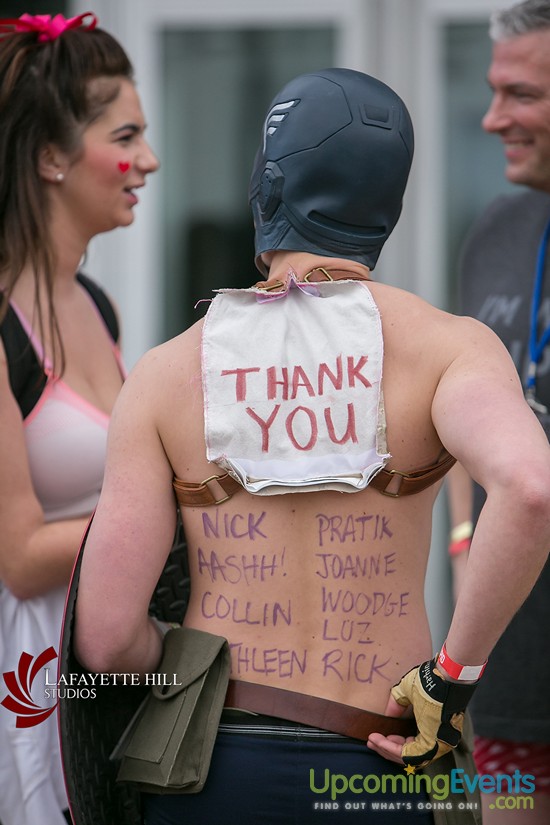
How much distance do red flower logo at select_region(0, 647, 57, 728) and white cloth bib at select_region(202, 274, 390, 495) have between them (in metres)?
0.95

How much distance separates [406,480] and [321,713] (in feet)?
1.42

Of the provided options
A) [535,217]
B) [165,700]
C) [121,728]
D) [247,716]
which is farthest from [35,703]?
[535,217]

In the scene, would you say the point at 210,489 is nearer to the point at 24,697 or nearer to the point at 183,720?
the point at 183,720

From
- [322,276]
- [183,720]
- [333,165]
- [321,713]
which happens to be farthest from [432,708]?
[333,165]

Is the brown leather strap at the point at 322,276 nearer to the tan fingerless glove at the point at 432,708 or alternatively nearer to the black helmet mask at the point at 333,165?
the black helmet mask at the point at 333,165

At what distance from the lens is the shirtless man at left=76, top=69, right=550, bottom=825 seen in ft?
6.44

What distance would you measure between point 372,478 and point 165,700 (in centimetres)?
57

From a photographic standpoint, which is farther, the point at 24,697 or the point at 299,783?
the point at 24,697

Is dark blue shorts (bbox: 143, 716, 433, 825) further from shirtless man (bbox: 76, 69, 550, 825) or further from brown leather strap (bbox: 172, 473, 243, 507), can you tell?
brown leather strap (bbox: 172, 473, 243, 507)

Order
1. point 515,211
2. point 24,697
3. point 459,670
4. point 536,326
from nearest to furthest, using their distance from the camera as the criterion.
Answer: point 459,670 → point 24,697 → point 536,326 → point 515,211

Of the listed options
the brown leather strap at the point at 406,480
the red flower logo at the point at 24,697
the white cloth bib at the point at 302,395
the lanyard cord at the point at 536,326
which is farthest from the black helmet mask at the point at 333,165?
the red flower logo at the point at 24,697

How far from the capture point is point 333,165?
201cm

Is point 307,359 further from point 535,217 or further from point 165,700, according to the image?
point 535,217

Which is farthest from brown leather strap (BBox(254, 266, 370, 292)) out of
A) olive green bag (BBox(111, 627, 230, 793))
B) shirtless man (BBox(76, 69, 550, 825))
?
olive green bag (BBox(111, 627, 230, 793))
